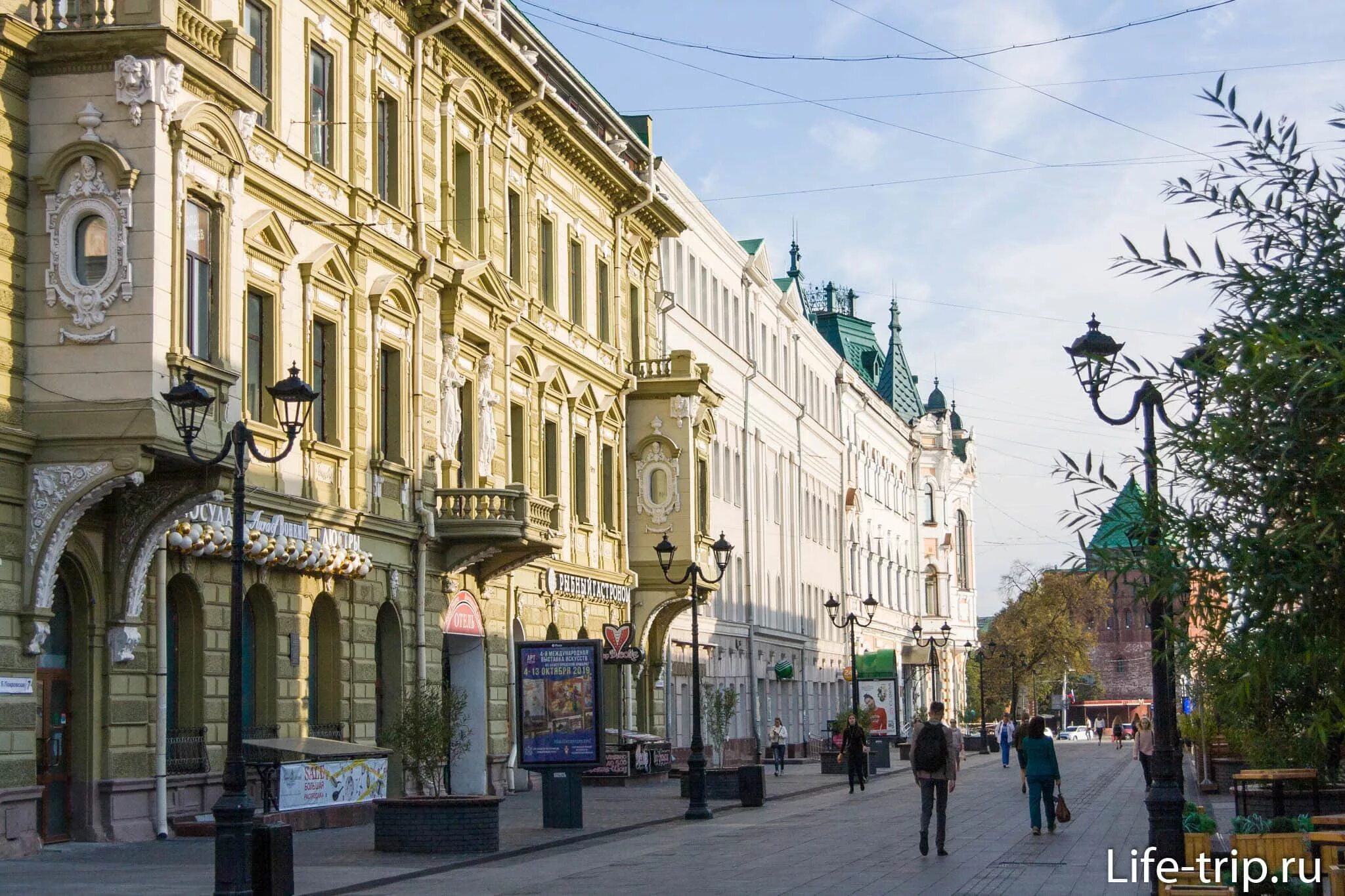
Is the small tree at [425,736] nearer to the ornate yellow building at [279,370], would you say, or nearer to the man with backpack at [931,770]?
the ornate yellow building at [279,370]

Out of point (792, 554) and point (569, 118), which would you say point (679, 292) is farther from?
point (792, 554)

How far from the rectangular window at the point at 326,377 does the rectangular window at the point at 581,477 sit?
1394 cm

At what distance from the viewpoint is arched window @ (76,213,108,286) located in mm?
22594

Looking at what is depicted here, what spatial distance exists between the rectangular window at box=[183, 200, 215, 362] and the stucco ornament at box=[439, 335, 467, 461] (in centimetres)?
985

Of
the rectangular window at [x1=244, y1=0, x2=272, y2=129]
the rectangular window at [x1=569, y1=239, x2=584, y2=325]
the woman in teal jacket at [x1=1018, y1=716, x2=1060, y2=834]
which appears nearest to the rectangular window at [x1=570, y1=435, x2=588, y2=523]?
the rectangular window at [x1=569, y1=239, x2=584, y2=325]

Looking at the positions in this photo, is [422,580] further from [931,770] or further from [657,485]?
[657,485]

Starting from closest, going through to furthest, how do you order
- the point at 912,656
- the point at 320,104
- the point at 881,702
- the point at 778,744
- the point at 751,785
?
1. the point at 320,104
2. the point at 751,785
3. the point at 778,744
4. the point at 881,702
5. the point at 912,656

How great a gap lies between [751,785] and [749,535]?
25058mm

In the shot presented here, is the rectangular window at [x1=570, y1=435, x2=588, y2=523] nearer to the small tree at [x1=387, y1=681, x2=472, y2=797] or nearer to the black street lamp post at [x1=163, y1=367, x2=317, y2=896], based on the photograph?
the small tree at [x1=387, y1=681, x2=472, y2=797]

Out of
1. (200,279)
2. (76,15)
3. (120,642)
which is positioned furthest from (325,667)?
(76,15)

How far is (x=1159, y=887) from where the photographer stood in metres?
13.3

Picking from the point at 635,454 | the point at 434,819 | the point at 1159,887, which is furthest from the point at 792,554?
the point at 1159,887

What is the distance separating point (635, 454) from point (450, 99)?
14551 millimetres

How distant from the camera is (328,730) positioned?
29.4 m
